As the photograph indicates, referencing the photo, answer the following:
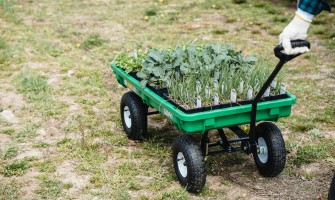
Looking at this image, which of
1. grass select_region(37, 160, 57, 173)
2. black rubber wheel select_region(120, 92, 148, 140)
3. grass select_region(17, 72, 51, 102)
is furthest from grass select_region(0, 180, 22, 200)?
grass select_region(17, 72, 51, 102)

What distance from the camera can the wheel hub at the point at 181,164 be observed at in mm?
3963

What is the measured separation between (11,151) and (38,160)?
0.29 meters

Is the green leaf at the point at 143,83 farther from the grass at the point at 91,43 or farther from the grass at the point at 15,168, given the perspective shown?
the grass at the point at 91,43

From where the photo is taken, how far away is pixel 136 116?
462cm

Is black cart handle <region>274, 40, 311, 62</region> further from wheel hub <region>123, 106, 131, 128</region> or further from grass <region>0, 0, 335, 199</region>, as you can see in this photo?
wheel hub <region>123, 106, 131, 128</region>

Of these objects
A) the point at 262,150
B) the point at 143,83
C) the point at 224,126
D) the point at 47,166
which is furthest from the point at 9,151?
the point at 262,150

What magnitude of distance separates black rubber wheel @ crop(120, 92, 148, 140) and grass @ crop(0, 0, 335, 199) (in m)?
0.10

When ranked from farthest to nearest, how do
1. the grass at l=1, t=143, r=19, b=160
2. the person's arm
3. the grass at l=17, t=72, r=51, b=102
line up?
the grass at l=17, t=72, r=51, b=102 < the grass at l=1, t=143, r=19, b=160 < the person's arm

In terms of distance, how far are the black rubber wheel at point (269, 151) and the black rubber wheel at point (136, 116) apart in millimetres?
1051

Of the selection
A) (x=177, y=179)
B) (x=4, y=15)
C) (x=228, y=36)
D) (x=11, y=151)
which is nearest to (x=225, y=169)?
(x=177, y=179)

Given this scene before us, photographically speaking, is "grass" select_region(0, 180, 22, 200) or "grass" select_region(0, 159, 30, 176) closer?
"grass" select_region(0, 180, 22, 200)

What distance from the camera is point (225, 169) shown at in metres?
4.30

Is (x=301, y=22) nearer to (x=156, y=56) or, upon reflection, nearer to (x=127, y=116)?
(x=156, y=56)

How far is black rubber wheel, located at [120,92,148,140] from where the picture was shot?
15.2 feet
